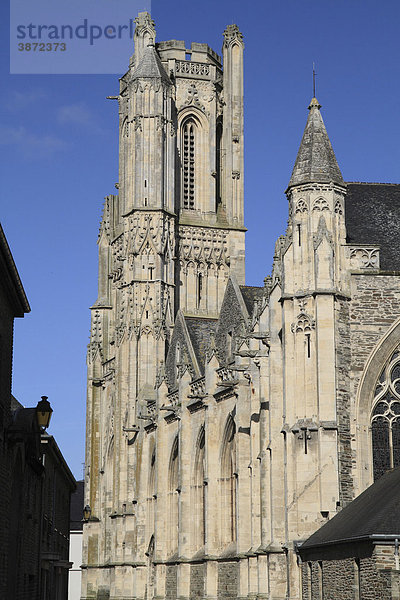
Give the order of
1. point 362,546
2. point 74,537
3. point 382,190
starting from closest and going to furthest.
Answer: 1. point 362,546
2. point 382,190
3. point 74,537

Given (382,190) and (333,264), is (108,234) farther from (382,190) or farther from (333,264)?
(333,264)

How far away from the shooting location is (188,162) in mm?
61656

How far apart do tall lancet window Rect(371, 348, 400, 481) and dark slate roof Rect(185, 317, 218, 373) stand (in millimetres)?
19660

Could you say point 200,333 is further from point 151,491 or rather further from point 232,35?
point 232,35

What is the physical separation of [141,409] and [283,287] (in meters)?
23.7

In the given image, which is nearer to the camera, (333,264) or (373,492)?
(373,492)

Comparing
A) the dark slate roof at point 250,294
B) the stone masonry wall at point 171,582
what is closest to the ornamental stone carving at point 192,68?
the dark slate roof at point 250,294

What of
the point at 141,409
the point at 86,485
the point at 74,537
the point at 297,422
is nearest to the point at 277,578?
the point at 297,422

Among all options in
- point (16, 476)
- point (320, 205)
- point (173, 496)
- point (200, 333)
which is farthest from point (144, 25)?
point (16, 476)

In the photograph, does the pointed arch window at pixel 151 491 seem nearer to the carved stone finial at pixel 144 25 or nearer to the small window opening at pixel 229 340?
the small window opening at pixel 229 340

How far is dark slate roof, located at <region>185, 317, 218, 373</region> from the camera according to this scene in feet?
165

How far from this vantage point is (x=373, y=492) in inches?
1063

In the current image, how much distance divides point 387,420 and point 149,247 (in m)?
27.8

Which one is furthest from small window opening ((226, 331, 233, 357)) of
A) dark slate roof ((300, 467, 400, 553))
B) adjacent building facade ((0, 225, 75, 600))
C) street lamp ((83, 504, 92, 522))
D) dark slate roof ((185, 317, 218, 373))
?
street lamp ((83, 504, 92, 522))
